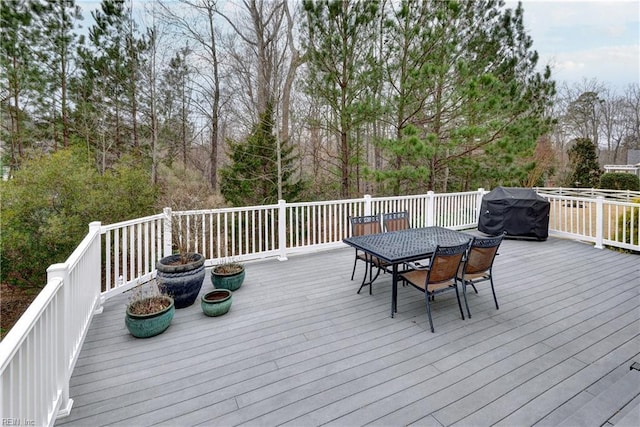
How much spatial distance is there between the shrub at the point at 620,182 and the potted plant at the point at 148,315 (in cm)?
1720

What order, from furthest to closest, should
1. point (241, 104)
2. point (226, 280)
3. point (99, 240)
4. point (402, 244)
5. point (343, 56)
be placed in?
point (241, 104)
point (343, 56)
point (226, 280)
point (402, 244)
point (99, 240)

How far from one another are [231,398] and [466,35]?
939cm

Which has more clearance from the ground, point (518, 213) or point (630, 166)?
point (630, 166)

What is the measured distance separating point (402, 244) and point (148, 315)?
269 cm

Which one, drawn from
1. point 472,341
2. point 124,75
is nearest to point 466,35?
point 472,341

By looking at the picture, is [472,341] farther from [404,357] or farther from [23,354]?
[23,354]

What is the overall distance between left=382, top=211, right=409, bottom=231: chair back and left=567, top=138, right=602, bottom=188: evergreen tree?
14088 mm

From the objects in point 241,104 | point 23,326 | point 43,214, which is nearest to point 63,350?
point 23,326

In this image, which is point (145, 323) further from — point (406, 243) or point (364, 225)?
point (364, 225)

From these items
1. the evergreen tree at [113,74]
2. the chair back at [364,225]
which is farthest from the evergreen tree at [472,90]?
the evergreen tree at [113,74]

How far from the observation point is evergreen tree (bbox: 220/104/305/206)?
9445mm

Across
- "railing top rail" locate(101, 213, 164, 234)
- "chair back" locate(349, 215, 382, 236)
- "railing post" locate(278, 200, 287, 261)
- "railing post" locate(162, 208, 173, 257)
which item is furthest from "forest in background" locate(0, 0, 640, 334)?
"chair back" locate(349, 215, 382, 236)

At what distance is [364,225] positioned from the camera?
15.1 ft

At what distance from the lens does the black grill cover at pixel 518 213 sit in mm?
6277
